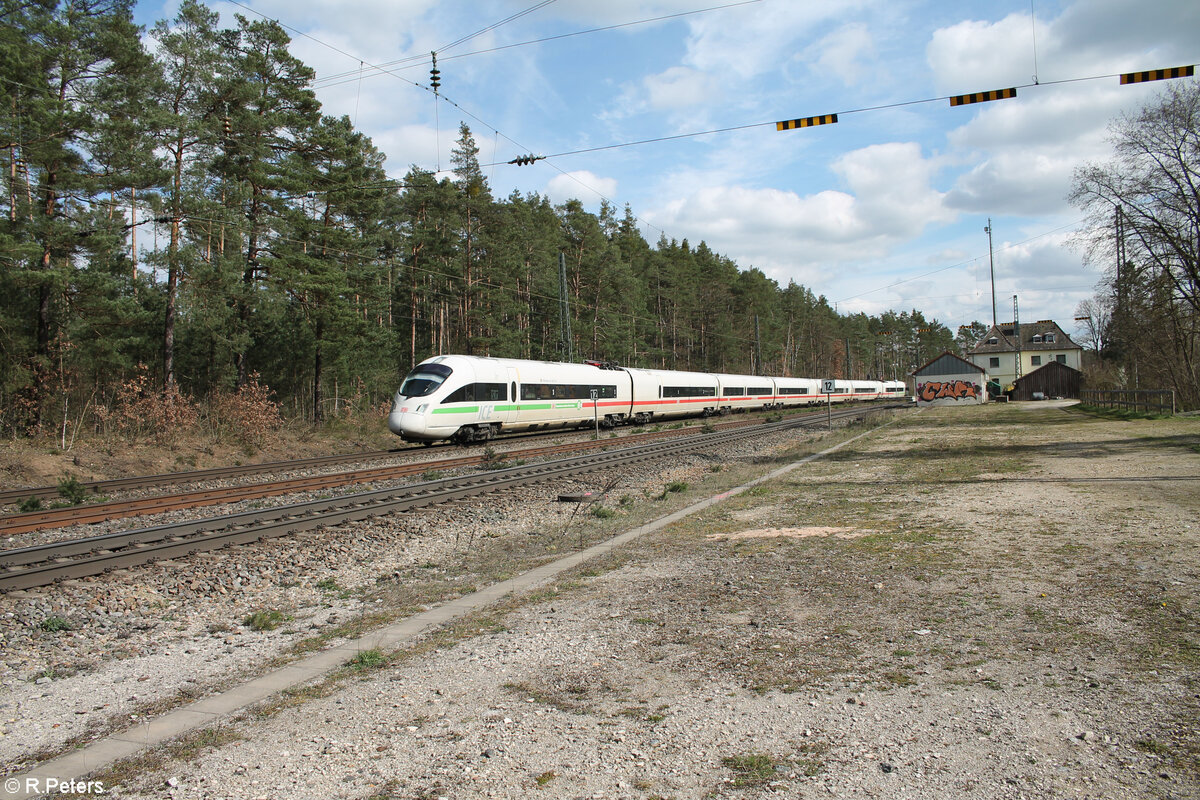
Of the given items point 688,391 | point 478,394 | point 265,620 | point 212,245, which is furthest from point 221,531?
point 688,391

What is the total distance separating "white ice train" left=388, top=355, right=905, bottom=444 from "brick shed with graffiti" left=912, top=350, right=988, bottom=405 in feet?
86.1

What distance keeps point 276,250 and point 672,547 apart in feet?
86.9

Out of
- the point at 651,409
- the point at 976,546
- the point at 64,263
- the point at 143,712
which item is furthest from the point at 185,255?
the point at 976,546

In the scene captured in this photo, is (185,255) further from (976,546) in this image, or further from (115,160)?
(976,546)

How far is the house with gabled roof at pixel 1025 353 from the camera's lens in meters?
80.6

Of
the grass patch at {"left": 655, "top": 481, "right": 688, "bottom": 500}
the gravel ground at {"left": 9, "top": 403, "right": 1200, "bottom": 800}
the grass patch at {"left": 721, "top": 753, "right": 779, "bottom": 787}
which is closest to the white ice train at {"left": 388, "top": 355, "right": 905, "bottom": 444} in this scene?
the grass patch at {"left": 655, "top": 481, "right": 688, "bottom": 500}

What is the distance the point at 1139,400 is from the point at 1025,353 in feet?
191

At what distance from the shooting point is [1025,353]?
82938mm

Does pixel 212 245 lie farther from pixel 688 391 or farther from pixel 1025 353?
pixel 1025 353

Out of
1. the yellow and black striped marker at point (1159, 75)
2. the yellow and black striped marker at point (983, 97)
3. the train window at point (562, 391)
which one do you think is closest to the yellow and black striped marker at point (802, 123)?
the yellow and black striped marker at point (983, 97)

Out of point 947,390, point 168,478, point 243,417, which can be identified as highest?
point 243,417

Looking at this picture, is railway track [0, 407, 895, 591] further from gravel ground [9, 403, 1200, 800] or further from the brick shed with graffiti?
the brick shed with graffiti

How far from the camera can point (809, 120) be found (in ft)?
39.7

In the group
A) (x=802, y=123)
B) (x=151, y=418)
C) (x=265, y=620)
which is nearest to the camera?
(x=265, y=620)
